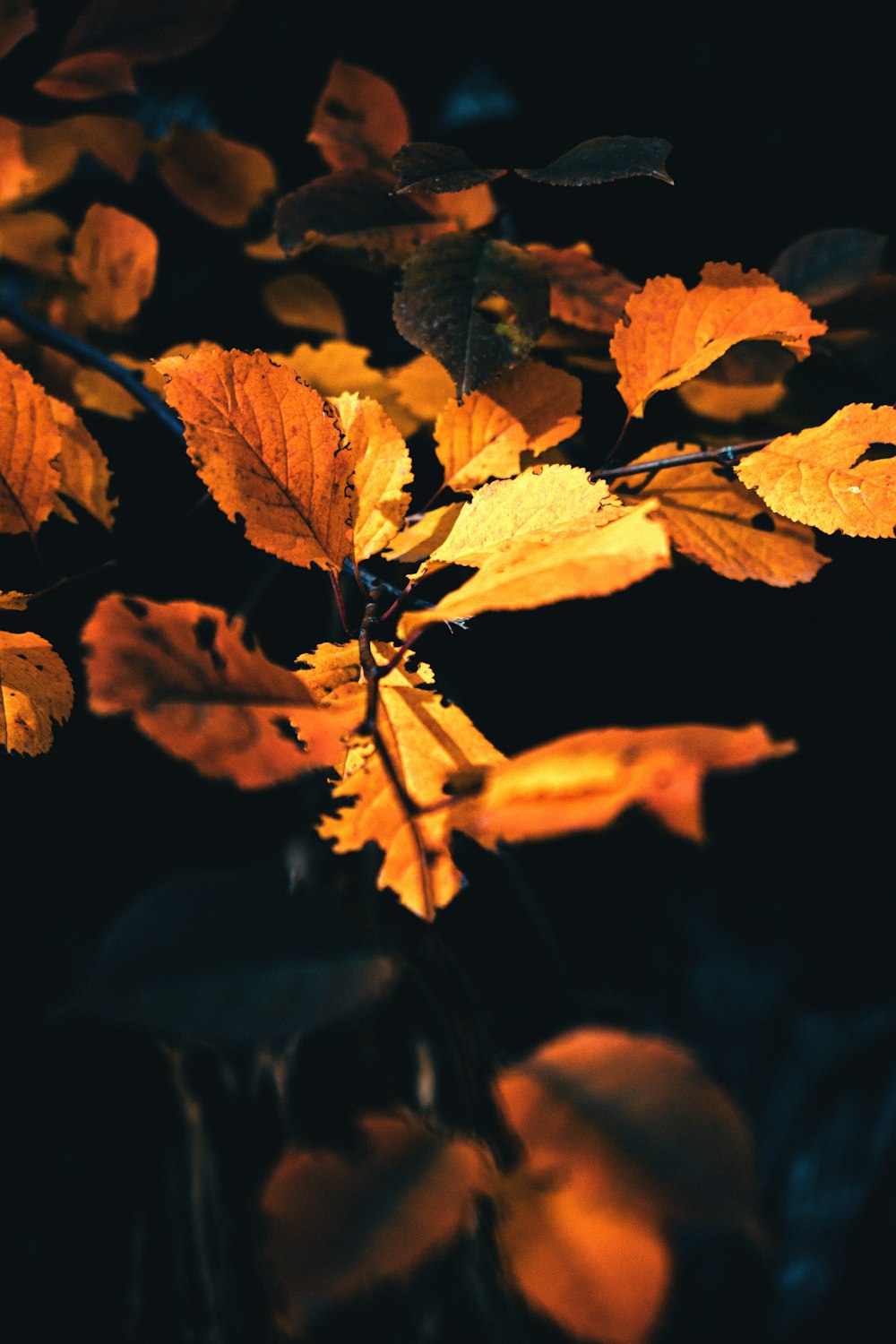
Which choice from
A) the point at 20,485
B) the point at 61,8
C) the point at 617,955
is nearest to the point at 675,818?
the point at 20,485

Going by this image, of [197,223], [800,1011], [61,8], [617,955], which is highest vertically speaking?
[61,8]

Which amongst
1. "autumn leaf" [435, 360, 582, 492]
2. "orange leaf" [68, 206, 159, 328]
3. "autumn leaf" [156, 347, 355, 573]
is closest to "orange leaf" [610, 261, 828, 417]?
"autumn leaf" [435, 360, 582, 492]

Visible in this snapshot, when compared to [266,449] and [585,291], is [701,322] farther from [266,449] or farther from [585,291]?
[266,449]

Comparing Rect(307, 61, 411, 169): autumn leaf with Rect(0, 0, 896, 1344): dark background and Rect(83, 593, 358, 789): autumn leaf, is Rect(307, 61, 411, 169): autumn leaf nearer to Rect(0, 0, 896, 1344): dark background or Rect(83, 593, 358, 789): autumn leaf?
Rect(0, 0, 896, 1344): dark background

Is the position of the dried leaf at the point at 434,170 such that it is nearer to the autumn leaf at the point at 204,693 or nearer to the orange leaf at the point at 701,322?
the orange leaf at the point at 701,322

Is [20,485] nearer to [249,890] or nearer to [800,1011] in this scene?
[249,890]
